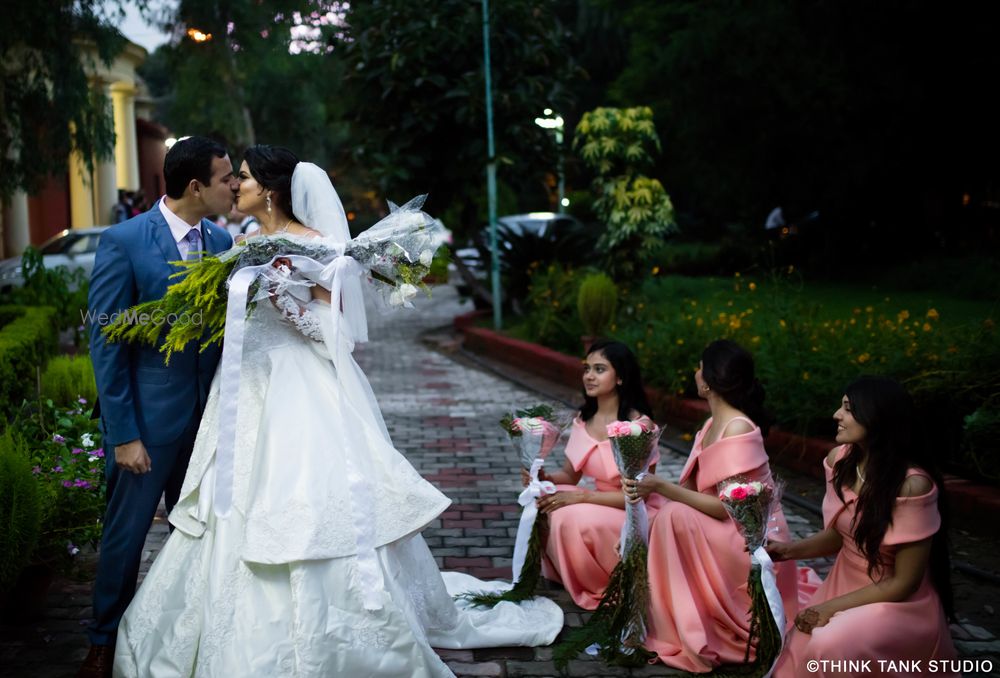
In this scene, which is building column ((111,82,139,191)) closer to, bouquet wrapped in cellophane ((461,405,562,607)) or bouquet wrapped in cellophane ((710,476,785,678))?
bouquet wrapped in cellophane ((461,405,562,607))

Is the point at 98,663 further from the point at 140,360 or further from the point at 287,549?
the point at 140,360

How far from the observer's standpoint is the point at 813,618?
3.89 meters

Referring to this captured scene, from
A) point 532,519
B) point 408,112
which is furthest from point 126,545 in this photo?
point 408,112

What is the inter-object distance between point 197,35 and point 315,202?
90.1 feet

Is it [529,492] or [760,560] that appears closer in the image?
[760,560]

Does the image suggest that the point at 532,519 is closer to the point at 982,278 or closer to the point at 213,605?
Result: the point at 213,605

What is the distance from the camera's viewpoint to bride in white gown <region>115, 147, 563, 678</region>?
12.2 ft

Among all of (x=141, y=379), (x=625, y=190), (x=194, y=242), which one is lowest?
(x=141, y=379)

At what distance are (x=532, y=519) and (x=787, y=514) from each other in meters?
2.25

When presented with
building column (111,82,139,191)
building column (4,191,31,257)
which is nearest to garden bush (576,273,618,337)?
building column (4,191,31,257)

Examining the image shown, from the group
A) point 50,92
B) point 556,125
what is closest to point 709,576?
point 556,125

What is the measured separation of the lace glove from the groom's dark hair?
0.62 metres

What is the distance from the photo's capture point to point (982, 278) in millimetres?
15398

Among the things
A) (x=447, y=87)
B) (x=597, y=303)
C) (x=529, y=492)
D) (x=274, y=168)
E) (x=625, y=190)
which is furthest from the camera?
(x=447, y=87)
